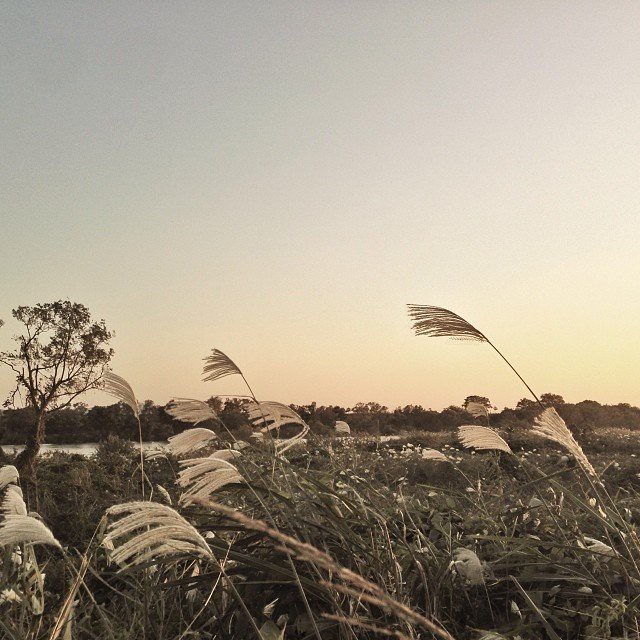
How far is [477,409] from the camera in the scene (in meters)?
4.04

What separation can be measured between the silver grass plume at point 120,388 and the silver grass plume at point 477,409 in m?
2.06

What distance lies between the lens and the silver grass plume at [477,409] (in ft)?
13.1

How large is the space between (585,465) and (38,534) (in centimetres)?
187

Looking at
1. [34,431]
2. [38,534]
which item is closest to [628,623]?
[38,534]

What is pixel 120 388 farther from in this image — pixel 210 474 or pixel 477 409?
pixel 477 409

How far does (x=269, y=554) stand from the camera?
3273mm

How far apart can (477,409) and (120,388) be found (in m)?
2.19

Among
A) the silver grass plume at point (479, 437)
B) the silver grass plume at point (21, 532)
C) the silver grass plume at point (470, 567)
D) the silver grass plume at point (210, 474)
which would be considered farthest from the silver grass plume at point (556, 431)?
the silver grass plume at point (21, 532)

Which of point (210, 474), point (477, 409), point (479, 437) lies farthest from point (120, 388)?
point (477, 409)

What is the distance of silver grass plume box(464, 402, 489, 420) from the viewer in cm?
399

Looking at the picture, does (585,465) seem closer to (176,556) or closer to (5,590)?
(176,556)

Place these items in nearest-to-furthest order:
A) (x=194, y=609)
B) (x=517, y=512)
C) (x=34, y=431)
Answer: (x=194, y=609)
(x=517, y=512)
(x=34, y=431)

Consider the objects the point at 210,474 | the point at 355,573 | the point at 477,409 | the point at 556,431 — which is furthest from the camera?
the point at 477,409

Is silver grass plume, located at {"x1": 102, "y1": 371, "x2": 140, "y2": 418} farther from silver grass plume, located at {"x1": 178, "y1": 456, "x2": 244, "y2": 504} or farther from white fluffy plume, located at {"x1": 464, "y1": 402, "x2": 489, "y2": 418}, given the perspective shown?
white fluffy plume, located at {"x1": 464, "y1": 402, "x2": 489, "y2": 418}
